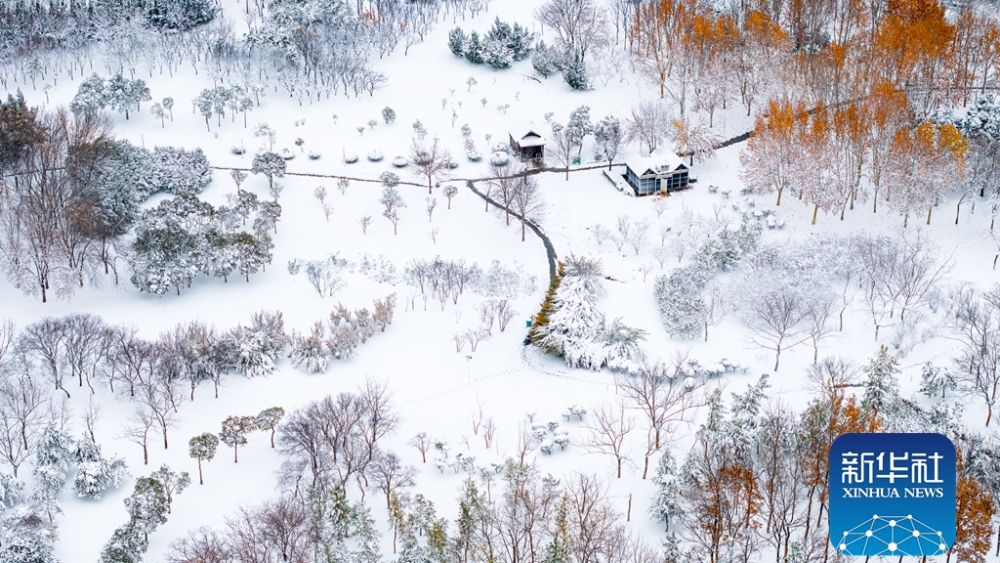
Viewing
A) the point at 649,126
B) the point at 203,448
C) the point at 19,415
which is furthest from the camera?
the point at 649,126

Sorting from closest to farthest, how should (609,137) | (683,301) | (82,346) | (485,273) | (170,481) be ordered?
(170,481)
(82,346)
(683,301)
(485,273)
(609,137)

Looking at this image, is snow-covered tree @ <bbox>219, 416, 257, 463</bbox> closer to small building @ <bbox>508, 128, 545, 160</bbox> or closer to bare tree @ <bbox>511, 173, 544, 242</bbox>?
bare tree @ <bbox>511, 173, 544, 242</bbox>

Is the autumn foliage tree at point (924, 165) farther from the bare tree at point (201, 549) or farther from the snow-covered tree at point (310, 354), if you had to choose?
the bare tree at point (201, 549)

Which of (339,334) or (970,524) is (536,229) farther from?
(970,524)

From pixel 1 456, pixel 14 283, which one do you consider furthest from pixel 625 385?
pixel 14 283

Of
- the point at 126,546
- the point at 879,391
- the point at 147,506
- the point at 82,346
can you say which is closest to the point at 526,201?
the point at 879,391

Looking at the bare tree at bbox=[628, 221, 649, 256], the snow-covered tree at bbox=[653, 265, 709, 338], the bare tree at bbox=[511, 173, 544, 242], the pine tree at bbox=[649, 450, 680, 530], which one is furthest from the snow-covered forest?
the bare tree at bbox=[628, 221, 649, 256]
